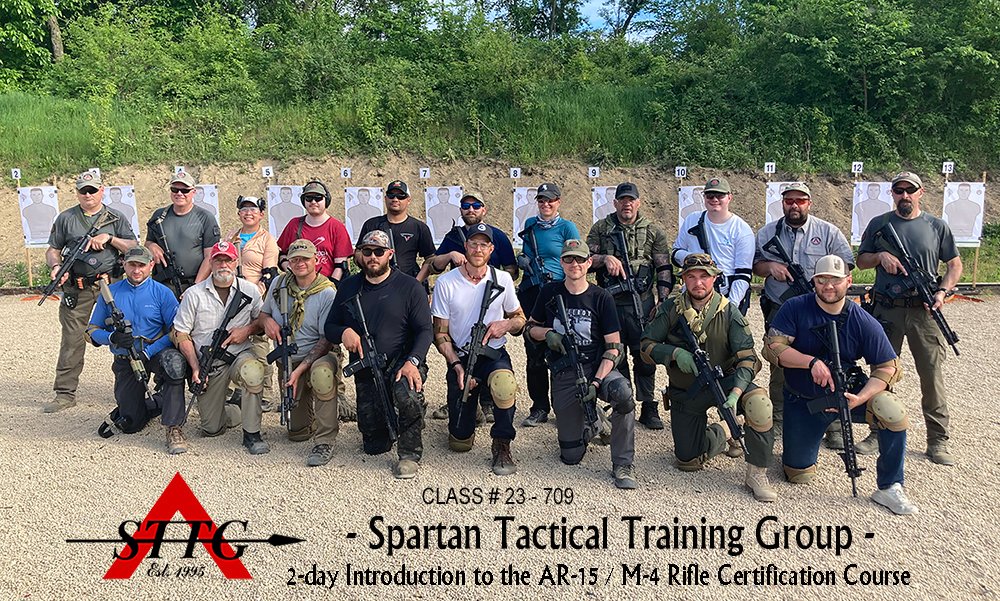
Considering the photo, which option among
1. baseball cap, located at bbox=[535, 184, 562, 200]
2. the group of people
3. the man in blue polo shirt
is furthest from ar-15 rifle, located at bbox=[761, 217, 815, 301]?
baseball cap, located at bbox=[535, 184, 562, 200]

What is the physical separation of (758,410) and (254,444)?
14.3ft

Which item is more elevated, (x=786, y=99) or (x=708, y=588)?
(x=786, y=99)

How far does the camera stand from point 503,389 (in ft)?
18.6

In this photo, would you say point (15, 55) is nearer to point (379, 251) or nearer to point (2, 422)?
point (2, 422)

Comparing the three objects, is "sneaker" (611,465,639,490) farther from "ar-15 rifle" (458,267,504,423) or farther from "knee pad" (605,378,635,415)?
"ar-15 rifle" (458,267,504,423)

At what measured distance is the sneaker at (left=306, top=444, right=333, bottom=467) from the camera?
5863 mm

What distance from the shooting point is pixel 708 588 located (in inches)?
162

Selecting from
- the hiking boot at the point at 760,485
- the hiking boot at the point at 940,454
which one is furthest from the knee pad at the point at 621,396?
the hiking boot at the point at 940,454

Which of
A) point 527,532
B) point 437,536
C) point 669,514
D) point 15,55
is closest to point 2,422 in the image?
point 437,536

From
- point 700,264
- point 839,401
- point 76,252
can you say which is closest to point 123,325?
point 76,252

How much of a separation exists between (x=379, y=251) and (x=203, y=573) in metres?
2.72

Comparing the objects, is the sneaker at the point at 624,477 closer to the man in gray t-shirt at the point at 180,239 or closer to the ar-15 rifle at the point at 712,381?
A: the ar-15 rifle at the point at 712,381

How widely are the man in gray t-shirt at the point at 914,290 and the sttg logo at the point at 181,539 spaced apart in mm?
5303

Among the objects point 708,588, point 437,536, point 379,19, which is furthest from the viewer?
point 379,19
